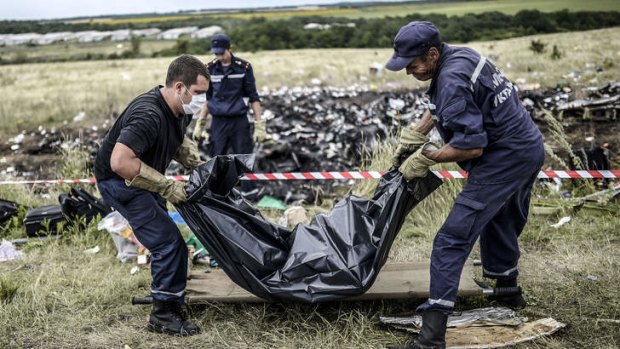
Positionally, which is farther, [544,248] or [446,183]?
[446,183]

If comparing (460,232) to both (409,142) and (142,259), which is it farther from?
(142,259)

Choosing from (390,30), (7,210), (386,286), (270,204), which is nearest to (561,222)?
(386,286)

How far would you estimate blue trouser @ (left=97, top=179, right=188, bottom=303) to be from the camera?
3.20 meters

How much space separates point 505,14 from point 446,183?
31558 mm

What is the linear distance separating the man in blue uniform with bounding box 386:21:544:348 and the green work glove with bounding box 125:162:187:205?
1296 millimetres

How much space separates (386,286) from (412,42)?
1.52 meters

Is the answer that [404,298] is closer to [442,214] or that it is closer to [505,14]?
[442,214]

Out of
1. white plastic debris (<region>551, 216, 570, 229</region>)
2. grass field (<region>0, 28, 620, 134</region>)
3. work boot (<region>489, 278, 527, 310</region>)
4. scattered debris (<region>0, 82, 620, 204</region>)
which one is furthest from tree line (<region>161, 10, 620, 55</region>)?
work boot (<region>489, 278, 527, 310</region>)

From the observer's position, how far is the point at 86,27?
31.6 m

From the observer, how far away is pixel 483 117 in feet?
9.32

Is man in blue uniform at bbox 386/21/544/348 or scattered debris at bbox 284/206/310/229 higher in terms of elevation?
man in blue uniform at bbox 386/21/544/348

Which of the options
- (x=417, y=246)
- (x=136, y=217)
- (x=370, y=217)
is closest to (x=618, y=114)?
(x=417, y=246)

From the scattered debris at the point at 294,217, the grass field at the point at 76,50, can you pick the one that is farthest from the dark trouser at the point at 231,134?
the grass field at the point at 76,50

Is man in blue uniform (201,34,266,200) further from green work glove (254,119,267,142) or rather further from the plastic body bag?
the plastic body bag
